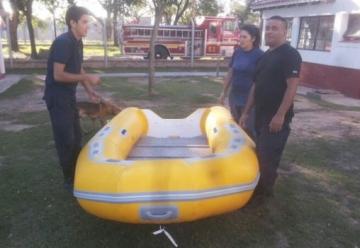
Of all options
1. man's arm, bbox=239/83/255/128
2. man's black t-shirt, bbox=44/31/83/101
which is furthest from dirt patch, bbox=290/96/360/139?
man's black t-shirt, bbox=44/31/83/101

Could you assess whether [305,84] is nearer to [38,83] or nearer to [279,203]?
[38,83]

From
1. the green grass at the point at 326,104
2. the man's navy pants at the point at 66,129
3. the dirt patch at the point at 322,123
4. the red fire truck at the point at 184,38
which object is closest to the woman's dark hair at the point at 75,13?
the man's navy pants at the point at 66,129

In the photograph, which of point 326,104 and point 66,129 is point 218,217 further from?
point 326,104

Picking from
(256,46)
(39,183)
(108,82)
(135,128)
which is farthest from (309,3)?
(39,183)

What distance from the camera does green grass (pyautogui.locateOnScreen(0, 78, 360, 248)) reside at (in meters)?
3.41

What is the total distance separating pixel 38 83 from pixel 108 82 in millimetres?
2092

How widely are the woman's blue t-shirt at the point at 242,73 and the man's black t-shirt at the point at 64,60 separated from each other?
1878 mm

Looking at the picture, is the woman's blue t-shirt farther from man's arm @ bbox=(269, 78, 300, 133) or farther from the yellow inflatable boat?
man's arm @ bbox=(269, 78, 300, 133)

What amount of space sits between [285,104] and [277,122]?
7.0 inches

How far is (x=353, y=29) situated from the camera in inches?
427

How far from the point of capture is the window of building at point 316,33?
1182 centimetres

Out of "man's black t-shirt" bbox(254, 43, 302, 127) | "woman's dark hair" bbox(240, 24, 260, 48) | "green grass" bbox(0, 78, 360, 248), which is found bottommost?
"green grass" bbox(0, 78, 360, 248)

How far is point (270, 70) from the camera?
11.7 ft

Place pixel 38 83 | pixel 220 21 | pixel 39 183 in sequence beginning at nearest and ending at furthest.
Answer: pixel 39 183, pixel 38 83, pixel 220 21
